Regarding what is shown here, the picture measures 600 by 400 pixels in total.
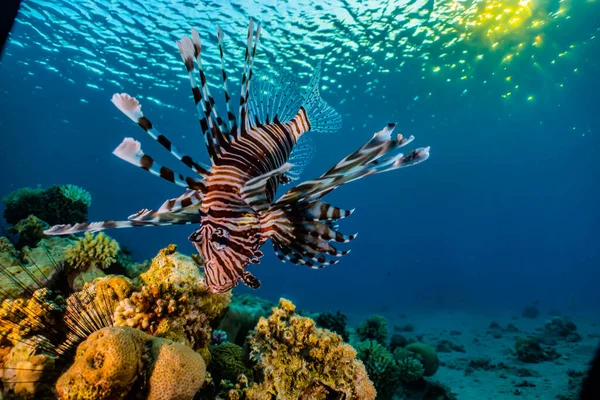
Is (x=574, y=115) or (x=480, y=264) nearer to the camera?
(x=574, y=115)

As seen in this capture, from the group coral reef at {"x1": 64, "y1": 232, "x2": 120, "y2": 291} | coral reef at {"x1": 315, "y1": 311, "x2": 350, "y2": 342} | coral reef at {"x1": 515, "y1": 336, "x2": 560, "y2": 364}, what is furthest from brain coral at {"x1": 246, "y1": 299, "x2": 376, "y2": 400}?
coral reef at {"x1": 515, "y1": 336, "x2": 560, "y2": 364}

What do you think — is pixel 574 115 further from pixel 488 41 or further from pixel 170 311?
pixel 170 311

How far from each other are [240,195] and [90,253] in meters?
3.31

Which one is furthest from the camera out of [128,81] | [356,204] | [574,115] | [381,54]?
[356,204]

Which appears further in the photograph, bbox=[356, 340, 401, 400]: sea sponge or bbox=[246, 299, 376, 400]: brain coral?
bbox=[356, 340, 401, 400]: sea sponge

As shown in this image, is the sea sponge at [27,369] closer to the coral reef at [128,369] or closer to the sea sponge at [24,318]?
the sea sponge at [24,318]

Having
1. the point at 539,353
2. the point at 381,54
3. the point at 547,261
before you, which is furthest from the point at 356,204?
the point at 547,261

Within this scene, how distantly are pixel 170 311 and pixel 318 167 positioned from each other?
44.8 m

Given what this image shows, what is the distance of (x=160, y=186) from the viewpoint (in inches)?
2514

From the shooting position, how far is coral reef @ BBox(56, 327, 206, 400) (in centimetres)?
187

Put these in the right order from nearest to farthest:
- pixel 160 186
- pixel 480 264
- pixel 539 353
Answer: pixel 539 353
pixel 160 186
pixel 480 264

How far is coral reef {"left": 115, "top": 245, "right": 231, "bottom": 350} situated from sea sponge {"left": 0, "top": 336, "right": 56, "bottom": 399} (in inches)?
20.3

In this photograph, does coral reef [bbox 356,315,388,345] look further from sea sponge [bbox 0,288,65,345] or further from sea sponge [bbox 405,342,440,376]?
sea sponge [bbox 0,288,65,345]

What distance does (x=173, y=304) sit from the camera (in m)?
2.72
